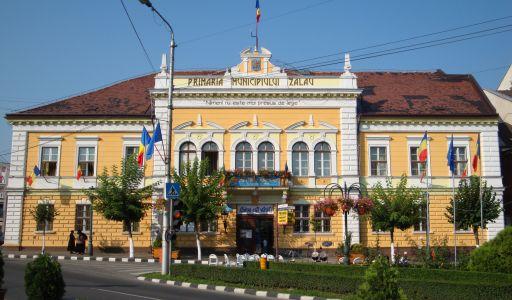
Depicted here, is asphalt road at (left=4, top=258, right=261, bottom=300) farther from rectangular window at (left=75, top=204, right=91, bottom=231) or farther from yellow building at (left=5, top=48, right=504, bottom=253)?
yellow building at (left=5, top=48, right=504, bottom=253)

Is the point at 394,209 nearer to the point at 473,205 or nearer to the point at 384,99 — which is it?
A: the point at 473,205

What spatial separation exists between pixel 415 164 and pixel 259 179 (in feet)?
32.4

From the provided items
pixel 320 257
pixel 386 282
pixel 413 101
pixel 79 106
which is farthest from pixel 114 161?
pixel 386 282

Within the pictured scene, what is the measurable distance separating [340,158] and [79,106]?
1661 centimetres

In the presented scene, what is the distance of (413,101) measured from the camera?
116ft

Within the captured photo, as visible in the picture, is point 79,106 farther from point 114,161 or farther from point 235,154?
point 235,154

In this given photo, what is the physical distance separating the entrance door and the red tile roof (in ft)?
28.9

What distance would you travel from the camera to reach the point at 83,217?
3319 cm

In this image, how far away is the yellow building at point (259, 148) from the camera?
3231 centimetres

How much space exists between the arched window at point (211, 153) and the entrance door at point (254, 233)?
346cm

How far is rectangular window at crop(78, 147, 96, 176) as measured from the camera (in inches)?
1331

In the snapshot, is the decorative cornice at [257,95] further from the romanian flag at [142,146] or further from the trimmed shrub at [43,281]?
the trimmed shrub at [43,281]

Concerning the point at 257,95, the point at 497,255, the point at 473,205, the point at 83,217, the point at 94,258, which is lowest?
the point at 94,258

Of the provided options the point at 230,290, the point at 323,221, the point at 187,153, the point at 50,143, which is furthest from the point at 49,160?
the point at 230,290
